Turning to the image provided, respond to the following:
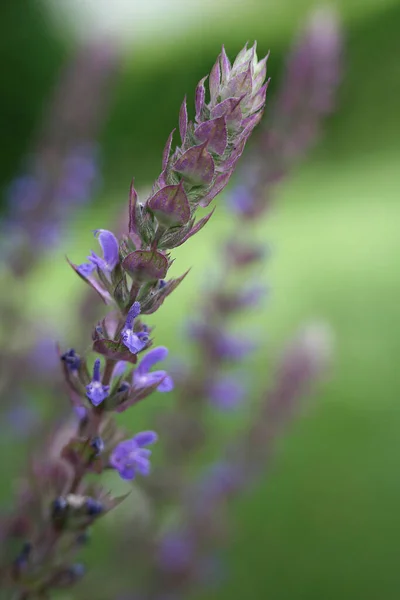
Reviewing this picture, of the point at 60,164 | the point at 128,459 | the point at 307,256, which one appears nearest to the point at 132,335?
the point at 128,459

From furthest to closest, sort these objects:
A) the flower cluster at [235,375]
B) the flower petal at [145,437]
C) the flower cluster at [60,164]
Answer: the flower cluster at [60,164], the flower cluster at [235,375], the flower petal at [145,437]

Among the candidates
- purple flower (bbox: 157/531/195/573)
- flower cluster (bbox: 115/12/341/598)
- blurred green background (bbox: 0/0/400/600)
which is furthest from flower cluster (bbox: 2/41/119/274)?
purple flower (bbox: 157/531/195/573)

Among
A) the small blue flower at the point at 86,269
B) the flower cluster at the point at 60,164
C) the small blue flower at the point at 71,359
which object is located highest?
the flower cluster at the point at 60,164

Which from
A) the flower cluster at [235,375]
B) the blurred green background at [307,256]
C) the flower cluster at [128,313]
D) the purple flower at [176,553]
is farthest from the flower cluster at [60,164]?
the flower cluster at [128,313]

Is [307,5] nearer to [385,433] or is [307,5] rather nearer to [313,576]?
[385,433]

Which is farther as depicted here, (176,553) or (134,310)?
(176,553)

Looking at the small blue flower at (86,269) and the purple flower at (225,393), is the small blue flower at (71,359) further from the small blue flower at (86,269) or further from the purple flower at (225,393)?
the purple flower at (225,393)

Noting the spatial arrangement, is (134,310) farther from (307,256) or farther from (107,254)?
(307,256)
